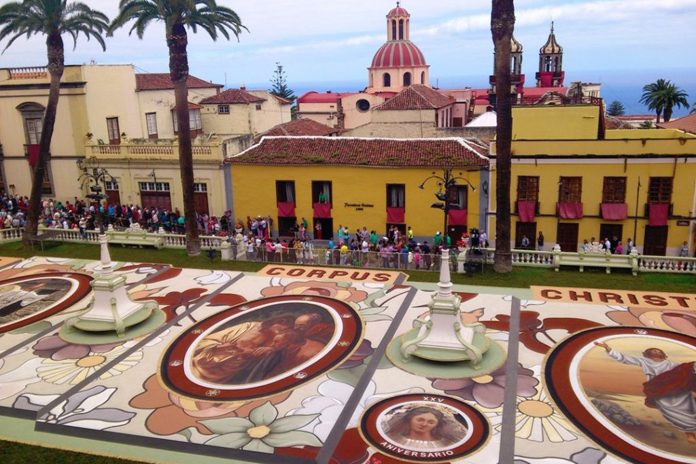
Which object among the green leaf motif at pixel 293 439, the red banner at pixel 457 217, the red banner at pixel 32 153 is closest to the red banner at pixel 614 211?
the red banner at pixel 457 217

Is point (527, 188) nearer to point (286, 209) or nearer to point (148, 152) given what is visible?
point (286, 209)

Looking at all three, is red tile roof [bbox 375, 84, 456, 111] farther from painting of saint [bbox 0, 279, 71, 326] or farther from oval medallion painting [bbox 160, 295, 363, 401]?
painting of saint [bbox 0, 279, 71, 326]

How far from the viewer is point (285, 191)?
111ft

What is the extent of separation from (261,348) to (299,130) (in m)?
25.9

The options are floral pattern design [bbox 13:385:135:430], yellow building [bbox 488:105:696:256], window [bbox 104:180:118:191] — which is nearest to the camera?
floral pattern design [bbox 13:385:135:430]

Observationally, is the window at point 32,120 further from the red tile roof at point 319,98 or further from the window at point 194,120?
the red tile roof at point 319,98

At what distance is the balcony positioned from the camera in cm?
3437

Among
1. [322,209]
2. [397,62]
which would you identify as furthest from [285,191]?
[397,62]

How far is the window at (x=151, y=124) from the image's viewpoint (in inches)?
1682

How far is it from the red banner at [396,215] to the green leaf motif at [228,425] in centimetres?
1862

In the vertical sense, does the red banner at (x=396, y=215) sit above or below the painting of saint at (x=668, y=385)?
above

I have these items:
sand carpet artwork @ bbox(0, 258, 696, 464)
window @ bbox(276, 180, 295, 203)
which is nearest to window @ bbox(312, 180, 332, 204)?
window @ bbox(276, 180, 295, 203)

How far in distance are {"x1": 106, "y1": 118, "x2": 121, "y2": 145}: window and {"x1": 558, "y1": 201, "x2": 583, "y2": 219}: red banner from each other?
2798 centimetres

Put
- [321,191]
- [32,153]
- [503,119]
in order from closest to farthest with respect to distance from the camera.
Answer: [503,119], [321,191], [32,153]
